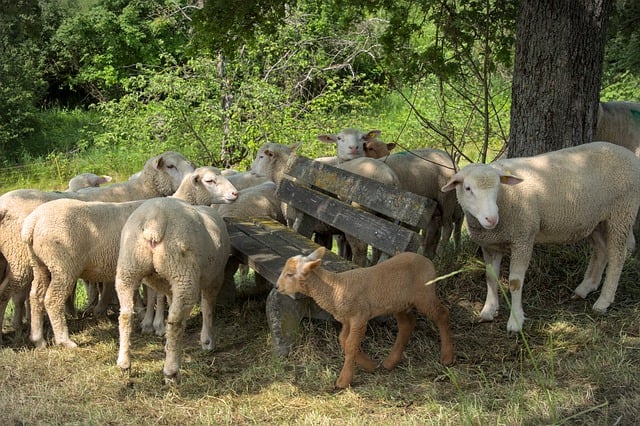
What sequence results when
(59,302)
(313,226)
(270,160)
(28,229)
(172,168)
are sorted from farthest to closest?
(270,160) → (172,168) → (313,226) → (59,302) → (28,229)

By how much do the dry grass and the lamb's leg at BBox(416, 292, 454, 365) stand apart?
0.32ft

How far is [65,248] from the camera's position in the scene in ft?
19.4

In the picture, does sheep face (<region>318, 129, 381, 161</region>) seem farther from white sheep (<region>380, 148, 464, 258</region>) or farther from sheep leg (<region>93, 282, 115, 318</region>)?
sheep leg (<region>93, 282, 115, 318</region>)

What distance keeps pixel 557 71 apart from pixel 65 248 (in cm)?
439

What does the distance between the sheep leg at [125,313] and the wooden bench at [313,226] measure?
1.00 meters

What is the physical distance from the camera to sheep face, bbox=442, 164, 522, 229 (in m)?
5.40

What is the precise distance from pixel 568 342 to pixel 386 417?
1806 millimetres

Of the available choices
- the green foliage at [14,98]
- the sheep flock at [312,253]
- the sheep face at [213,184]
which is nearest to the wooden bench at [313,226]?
the sheep flock at [312,253]

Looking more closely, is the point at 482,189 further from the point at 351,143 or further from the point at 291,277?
the point at 351,143

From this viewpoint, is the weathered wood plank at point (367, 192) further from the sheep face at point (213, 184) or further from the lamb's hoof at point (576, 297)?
the lamb's hoof at point (576, 297)

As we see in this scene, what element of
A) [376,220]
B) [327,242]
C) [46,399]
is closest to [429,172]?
[327,242]

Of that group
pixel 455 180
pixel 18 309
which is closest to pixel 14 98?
Answer: pixel 18 309

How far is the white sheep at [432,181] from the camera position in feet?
25.9

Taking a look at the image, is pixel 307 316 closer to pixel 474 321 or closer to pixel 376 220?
pixel 376 220
